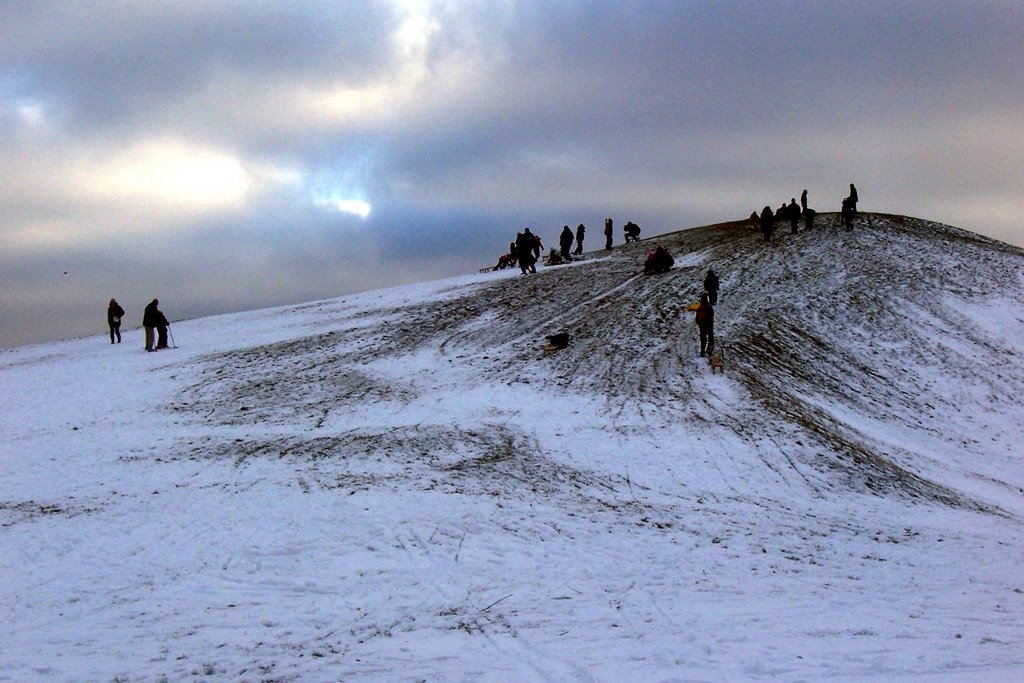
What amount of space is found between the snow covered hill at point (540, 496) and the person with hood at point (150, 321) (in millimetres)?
841

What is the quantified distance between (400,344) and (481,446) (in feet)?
34.1

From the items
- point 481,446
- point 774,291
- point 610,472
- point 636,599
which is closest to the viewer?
point 636,599

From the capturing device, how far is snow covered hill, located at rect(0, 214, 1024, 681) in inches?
364

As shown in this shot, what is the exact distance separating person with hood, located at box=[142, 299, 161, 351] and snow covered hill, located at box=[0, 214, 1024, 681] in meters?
0.84

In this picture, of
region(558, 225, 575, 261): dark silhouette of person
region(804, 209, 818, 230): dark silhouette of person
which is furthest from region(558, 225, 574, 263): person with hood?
region(804, 209, 818, 230): dark silhouette of person

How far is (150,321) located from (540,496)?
841 inches

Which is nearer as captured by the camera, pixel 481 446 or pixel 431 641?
pixel 431 641

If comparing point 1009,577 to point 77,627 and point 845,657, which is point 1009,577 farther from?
point 77,627

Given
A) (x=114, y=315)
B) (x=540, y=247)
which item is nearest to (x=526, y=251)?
(x=540, y=247)

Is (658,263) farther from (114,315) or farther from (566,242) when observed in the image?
(114,315)

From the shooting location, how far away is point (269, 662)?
8672 millimetres

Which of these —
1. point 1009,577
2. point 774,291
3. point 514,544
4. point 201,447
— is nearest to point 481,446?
point 514,544

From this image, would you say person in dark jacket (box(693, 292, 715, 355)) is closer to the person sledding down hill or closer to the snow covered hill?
the snow covered hill

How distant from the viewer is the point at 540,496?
14.1 m
